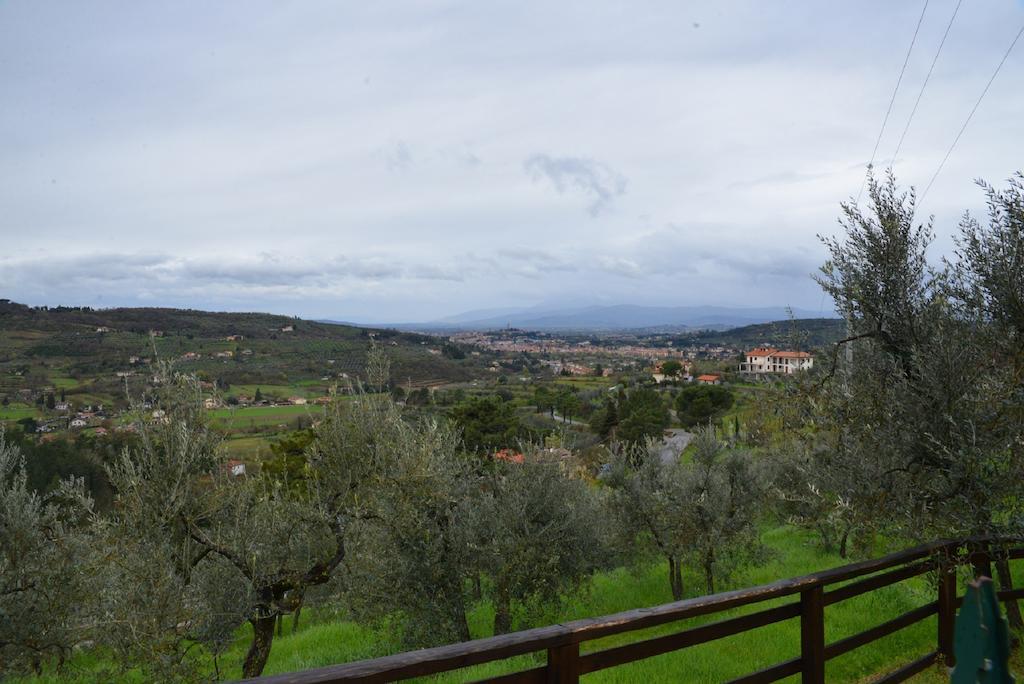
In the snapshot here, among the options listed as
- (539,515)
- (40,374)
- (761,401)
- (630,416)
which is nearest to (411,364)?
(630,416)

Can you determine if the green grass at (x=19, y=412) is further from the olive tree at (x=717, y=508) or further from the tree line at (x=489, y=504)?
the olive tree at (x=717, y=508)

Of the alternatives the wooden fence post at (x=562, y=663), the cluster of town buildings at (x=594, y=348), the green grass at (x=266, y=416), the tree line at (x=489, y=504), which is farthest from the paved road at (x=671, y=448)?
the cluster of town buildings at (x=594, y=348)

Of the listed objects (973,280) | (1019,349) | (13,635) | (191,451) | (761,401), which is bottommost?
(13,635)

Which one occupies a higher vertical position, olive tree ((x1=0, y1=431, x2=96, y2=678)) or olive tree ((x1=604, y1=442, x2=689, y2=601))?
olive tree ((x1=0, y1=431, x2=96, y2=678))

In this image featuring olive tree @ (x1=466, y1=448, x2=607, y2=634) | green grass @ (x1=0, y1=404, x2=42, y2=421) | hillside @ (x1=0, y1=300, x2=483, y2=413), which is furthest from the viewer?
hillside @ (x1=0, y1=300, x2=483, y2=413)

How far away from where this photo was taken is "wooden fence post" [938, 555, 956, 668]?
17.2 feet

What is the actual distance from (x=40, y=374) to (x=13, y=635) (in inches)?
2035

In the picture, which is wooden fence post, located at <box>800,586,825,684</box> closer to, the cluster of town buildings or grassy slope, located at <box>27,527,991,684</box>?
grassy slope, located at <box>27,527,991,684</box>

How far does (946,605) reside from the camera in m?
5.42

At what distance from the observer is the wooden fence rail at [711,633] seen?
279cm

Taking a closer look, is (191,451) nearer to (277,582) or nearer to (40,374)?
(277,582)

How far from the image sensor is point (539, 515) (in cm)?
1230

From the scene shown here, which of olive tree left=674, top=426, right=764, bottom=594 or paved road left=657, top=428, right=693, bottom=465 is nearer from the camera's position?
olive tree left=674, top=426, right=764, bottom=594

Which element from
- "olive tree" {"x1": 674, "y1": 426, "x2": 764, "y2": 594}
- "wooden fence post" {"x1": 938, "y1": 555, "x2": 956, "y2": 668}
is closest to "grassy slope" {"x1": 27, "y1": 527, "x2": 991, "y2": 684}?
"wooden fence post" {"x1": 938, "y1": 555, "x2": 956, "y2": 668}
